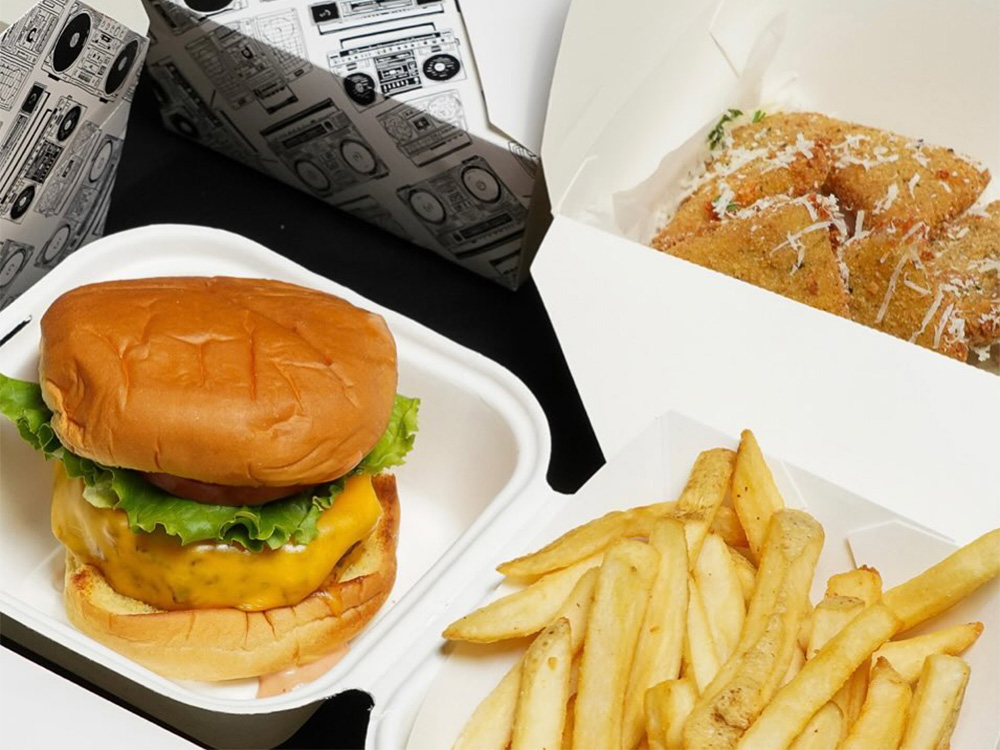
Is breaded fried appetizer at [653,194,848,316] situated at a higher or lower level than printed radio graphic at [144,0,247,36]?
lower

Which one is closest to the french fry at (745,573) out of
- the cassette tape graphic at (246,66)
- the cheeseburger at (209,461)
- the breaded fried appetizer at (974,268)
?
the cheeseburger at (209,461)

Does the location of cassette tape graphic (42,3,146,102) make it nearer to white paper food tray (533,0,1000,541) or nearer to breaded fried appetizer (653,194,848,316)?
white paper food tray (533,0,1000,541)

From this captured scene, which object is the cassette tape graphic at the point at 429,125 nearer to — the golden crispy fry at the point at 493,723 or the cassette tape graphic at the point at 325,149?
the cassette tape graphic at the point at 325,149

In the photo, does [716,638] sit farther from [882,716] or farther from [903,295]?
[903,295]

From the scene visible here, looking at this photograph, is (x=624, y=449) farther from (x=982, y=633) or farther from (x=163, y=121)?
(x=163, y=121)

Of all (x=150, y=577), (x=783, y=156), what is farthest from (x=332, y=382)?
(x=783, y=156)

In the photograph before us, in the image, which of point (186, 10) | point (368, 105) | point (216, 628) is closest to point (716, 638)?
point (216, 628)

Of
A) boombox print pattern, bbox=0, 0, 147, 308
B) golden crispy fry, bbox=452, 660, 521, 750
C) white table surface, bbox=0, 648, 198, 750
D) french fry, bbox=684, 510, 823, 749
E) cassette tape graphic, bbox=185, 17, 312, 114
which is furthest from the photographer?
cassette tape graphic, bbox=185, 17, 312, 114

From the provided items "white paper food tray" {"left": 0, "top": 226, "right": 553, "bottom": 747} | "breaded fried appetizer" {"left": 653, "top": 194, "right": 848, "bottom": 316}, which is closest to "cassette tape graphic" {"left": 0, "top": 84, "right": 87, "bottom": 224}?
"white paper food tray" {"left": 0, "top": 226, "right": 553, "bottom": 747}
